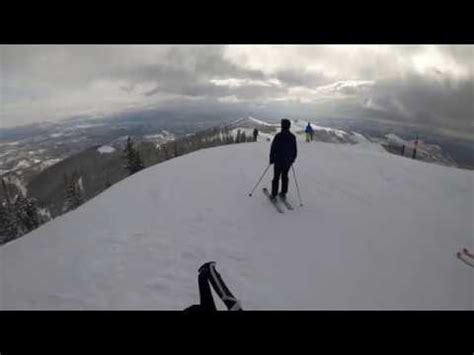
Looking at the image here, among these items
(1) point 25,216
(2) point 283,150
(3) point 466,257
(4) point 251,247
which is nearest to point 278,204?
(2) point 283,150

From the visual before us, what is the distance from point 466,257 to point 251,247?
5872mm

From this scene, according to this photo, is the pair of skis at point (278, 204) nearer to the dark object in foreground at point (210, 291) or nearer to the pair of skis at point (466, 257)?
the pair of skis at point (466, 257)

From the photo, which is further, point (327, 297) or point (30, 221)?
point (30, 221)

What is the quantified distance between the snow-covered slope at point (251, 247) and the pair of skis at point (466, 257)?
183mm

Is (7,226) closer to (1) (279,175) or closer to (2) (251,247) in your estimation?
(1) (279,175)

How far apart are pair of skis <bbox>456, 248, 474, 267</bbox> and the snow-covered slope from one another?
0.60 ft

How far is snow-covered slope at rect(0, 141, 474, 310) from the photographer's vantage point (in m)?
6.11

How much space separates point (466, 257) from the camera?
763cm

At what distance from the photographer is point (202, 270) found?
1793mm

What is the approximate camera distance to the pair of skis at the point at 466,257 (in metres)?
7.41
